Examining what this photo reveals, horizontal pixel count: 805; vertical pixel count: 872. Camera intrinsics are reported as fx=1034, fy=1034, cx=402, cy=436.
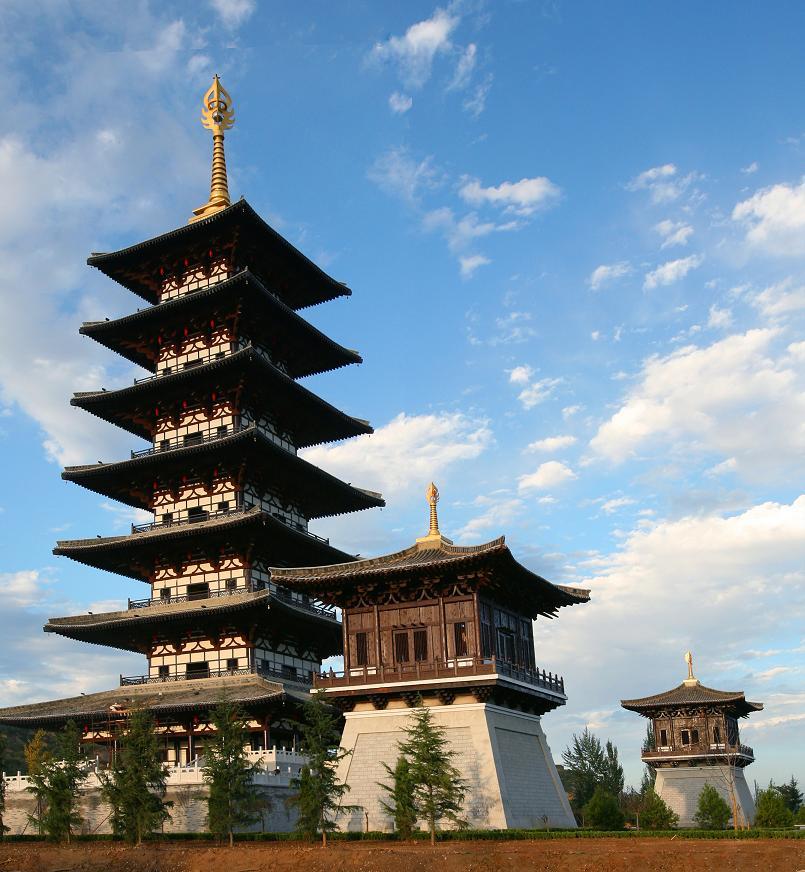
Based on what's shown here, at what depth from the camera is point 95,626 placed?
172 feet

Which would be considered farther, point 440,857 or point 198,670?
point 198,670

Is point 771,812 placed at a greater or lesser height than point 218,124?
lesser

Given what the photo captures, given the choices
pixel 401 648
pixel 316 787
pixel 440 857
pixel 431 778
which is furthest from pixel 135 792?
pixel 440 857

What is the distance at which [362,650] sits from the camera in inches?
1700

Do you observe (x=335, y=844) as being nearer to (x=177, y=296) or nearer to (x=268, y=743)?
(x=268, y=743)

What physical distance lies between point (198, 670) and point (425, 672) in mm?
15636

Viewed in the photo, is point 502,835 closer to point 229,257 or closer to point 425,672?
point 425,672

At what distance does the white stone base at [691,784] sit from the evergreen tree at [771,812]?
26.1 metres

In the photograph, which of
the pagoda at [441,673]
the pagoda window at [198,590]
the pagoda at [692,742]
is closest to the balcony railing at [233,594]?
the pagoda window at [198,590]

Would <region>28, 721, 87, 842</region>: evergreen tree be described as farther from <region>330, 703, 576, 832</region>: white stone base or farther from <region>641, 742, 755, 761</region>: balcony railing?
<region>641, 742, 755, 761</region>: balcony railing

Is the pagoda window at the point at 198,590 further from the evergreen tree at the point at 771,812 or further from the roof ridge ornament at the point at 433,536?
the evergreen tree at the point at 771,812

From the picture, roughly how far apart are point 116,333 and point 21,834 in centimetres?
2831

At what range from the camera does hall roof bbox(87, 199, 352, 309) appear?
58406mm

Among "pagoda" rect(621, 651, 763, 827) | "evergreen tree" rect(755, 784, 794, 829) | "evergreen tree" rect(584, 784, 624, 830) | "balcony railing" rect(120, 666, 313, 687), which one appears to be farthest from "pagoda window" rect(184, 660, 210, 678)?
"pagoda" rect(621, 651, 763, 827)
